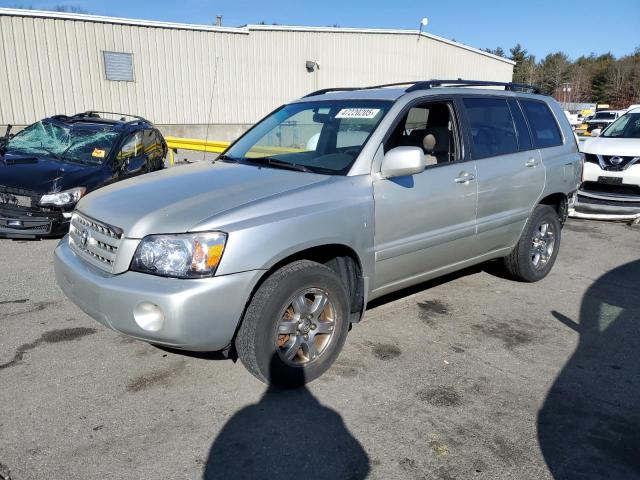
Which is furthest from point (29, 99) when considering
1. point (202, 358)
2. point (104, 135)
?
point (202, 358)

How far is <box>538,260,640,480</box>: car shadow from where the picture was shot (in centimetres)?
260

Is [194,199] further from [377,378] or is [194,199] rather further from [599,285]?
[599,285]

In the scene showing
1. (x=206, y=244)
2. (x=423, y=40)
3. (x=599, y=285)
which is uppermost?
(x=423, y=40)

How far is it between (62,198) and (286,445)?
4.91 meters

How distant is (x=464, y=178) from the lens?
4125 mm

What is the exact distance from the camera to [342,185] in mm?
3344

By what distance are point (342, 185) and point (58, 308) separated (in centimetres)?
279

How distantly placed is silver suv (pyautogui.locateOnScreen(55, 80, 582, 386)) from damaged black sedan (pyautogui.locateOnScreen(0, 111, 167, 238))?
3024 millimetres

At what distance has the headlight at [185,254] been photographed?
2.77 metres

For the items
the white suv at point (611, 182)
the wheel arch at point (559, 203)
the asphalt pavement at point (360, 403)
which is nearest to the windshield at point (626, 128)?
the white suv at point (611, 182)

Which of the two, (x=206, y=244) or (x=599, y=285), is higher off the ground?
(x=206, y=244)

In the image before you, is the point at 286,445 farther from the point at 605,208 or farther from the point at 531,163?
the point at 605,208

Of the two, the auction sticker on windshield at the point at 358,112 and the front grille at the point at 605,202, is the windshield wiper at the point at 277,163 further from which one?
the front grille at the point at 605,202

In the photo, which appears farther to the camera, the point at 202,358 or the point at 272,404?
the point at 202,358
